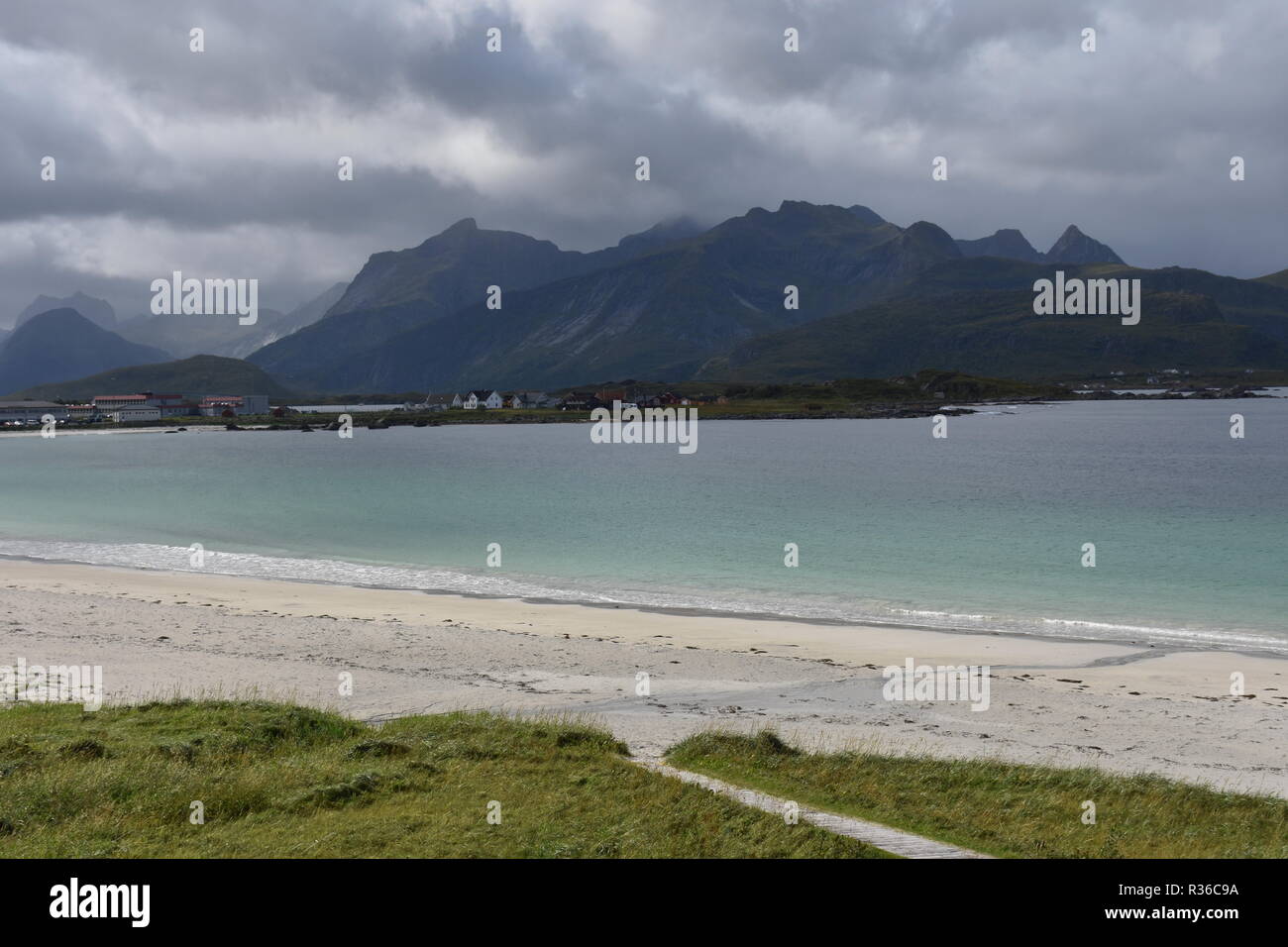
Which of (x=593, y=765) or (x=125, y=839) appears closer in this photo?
(x=125, y=839)

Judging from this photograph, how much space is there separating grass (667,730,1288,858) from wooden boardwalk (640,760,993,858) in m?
0.39

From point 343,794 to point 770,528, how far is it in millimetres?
55543

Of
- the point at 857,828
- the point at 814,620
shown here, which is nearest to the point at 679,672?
the point at 814,620

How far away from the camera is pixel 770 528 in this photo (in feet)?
222

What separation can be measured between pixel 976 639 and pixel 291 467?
119 m

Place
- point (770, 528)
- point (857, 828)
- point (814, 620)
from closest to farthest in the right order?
point (857, 828) < point (814, 620) < point (770, 528)

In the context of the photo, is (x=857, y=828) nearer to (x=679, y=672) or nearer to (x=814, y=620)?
(x=679, y=672)

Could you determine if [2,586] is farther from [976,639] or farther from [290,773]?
[976,639]

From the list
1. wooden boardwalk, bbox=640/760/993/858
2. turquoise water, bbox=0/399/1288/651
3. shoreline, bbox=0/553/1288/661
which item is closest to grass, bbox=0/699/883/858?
wooden boardwalk, bbox=640/760/993/858

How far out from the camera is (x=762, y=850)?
11.5 meters

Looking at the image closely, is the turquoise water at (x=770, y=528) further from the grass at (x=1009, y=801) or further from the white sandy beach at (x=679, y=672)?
the grass at (x=1009, y=801)

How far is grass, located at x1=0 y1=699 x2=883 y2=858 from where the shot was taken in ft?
38.2

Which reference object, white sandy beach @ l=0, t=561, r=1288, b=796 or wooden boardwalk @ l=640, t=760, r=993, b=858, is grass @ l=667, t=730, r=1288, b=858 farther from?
white sandy beach @ l=0, t=561, r=1288, b=796

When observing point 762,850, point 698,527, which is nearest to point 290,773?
point 762,850
